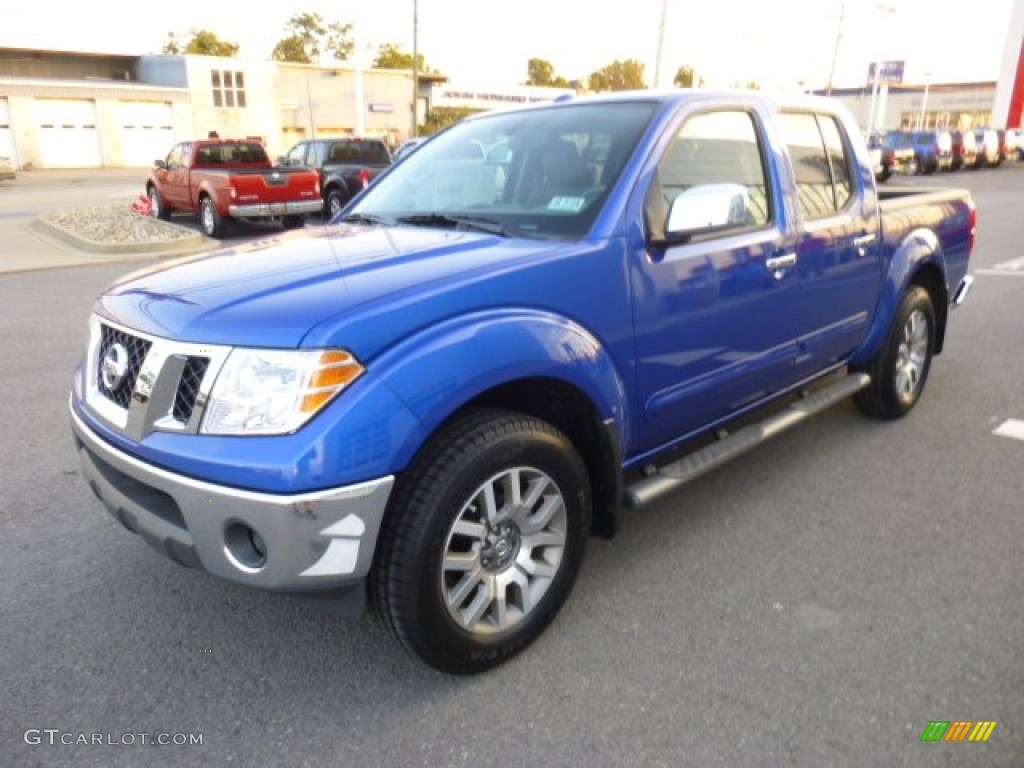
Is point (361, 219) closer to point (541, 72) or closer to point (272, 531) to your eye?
point (272, 531)

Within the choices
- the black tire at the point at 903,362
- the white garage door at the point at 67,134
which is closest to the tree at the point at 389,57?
the white garage door at the point at 67,134

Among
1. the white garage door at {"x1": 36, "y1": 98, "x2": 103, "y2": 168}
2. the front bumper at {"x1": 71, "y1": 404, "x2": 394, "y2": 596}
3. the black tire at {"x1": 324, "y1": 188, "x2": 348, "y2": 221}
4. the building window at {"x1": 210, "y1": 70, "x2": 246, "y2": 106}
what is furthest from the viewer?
the building window at {"x1": 210, "y1": 70, "x2": 246, "y2": 106}

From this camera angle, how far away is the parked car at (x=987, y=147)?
124 ft

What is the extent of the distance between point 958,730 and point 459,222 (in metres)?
2.35

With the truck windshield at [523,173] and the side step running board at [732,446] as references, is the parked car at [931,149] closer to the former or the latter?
the side step running board at [732,446]

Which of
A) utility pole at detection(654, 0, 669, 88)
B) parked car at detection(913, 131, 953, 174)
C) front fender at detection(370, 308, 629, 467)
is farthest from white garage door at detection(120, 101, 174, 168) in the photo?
front fender at detection(370, 308, 629, 467)

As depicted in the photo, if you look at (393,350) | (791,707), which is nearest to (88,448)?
(393,350)

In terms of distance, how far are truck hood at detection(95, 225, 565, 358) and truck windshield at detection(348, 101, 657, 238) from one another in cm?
21

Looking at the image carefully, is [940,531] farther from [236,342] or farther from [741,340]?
[236,342]

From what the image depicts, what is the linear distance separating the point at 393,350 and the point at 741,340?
1.71 meters

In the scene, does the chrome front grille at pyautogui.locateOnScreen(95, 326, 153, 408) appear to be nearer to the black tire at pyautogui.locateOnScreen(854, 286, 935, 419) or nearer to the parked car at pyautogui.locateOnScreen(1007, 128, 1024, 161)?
the black tire at pyautogui.locateOnScreen(854, 286, 935, 419)

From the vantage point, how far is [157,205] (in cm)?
1688

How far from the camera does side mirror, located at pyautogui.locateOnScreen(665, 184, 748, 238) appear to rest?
2.79 metres

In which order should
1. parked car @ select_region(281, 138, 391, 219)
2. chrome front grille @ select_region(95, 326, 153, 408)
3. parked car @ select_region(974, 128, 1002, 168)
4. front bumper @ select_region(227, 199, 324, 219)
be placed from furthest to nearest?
parked car @ select_region(974, 128, 1002, 168)
parked car @ select_region(281, 138, 391, 219)
front bumper @ select_region(227, 199, 324, 219)
chrome front grille @ select_region(95, 326, 153, 408)
